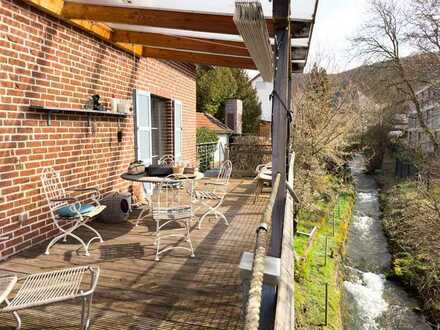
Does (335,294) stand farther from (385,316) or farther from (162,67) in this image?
(162,67)

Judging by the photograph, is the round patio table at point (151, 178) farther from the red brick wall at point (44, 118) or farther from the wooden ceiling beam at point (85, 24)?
the wooden ceiling beam at point (85, 24)

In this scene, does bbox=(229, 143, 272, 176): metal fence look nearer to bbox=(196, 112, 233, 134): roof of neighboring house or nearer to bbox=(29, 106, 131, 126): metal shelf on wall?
bbox=(29, 106, 131, 126): metal shelf on wall

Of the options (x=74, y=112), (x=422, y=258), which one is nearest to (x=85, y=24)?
(x=74, y=112)

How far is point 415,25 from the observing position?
15.2 metres

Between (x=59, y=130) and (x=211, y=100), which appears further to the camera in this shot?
(x=211, y=100)

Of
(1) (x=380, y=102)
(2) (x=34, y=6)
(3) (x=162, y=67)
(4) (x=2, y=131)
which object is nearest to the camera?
(4) (x=2, y=131)

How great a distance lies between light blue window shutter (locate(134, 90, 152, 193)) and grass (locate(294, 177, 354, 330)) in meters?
3.64

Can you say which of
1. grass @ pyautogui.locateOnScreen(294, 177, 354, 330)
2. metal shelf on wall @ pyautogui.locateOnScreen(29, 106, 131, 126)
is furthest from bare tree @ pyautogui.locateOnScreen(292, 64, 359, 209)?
metal shelf on wall @ pyautogui.locateOnScreen(29, 106, 131, 126)

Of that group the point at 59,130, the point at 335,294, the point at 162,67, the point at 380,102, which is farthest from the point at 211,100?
the point at 59,130

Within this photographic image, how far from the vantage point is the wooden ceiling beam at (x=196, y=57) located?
6.04 meters

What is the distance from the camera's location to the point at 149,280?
3.06 metres

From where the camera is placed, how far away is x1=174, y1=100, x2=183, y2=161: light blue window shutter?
7.69m

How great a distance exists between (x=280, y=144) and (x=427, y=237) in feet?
23.5

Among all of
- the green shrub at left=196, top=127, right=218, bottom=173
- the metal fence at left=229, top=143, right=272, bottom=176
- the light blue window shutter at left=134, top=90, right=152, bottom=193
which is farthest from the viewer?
the green shrub at left=196, top=127, right=218, bottom=173
